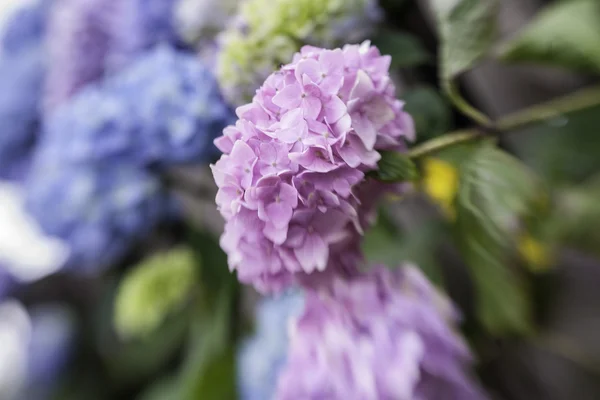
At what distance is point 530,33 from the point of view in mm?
263

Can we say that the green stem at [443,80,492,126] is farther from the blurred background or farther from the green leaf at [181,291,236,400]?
the green leaf at [181,291,236,400]

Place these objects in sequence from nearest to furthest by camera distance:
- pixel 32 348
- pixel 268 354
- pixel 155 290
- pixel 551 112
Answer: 1. pixel 551 112
2. pixel 268 354
3. pixel 155 290
4. pixel 32 348

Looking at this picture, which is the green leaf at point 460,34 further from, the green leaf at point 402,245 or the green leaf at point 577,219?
the green leaf at point 577,219

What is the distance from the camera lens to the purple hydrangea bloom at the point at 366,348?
21cm

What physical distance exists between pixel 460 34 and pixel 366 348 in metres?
0.12

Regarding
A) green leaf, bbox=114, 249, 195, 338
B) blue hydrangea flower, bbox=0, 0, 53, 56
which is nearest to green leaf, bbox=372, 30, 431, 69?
green leaf, bbox=114, 249, 195, 338

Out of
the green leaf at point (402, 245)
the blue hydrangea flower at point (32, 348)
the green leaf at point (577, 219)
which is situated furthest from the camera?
the blue hydrangea flower at point (32, 348)

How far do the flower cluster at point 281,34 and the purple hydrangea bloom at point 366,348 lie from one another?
0.08 m

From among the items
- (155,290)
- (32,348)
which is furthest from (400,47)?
(32,348)

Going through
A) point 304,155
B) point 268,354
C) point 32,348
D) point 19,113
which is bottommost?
point 32,348

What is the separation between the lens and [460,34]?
0.20 meters

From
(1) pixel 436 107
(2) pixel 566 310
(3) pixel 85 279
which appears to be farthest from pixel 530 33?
(3) pixel 85 279

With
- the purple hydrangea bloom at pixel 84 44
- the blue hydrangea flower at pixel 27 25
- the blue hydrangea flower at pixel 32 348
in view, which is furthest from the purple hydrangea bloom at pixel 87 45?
the blue hydrangea flower at pixel 32 348

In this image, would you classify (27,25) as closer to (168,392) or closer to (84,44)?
(84,44)
